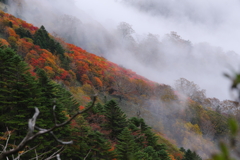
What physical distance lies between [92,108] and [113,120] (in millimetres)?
2480

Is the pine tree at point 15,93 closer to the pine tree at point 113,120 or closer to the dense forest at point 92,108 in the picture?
the dense forest at point 92,108

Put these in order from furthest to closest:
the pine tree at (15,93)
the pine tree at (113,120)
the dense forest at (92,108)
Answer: the pine tree at (113,120) < the dense forest at (92,108) < the pine tree at (15,93)

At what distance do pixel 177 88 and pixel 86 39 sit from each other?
4949cm

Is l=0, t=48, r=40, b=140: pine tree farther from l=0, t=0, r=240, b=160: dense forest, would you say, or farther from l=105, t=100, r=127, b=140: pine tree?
l=105, t=100, r=127, b=140: pine tree

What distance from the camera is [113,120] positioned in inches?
756

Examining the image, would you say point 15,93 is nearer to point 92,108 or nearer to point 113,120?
point 92,108

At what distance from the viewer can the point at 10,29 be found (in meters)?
39.3

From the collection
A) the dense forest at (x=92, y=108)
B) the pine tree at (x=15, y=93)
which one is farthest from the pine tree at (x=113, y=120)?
the pine tree at (x=15, y=93)

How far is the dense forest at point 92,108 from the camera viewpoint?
43.9 feet

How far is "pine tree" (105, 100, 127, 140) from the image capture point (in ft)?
62.1

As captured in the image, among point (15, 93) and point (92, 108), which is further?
point (92, 108)

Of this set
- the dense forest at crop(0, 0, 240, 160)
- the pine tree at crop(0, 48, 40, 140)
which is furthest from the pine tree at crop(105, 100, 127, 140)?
the pine tree at crop(0, 48, 40, 140)

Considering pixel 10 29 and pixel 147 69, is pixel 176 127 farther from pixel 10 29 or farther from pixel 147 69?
pixel 147 69

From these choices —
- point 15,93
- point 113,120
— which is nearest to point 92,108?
point 113,120
